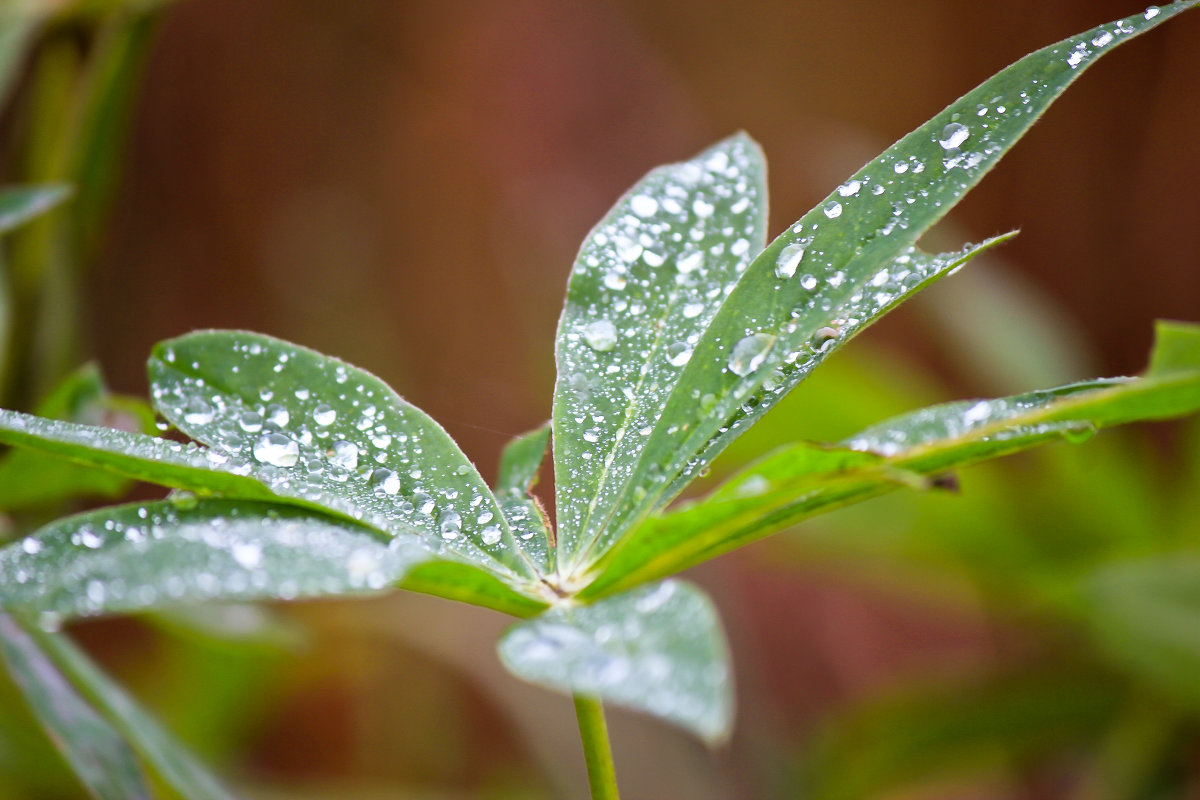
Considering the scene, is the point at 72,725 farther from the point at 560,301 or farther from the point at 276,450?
the point at 560,301

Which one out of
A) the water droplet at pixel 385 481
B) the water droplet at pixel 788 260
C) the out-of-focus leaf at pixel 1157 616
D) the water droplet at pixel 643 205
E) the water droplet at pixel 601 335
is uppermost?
the water droplet at pixel 643 205

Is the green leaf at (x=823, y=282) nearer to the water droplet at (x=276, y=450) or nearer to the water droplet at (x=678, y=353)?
the water droplet at (x=678, y=353)

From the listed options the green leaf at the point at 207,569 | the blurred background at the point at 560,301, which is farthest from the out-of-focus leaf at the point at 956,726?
the green leaf at the point at 207,569

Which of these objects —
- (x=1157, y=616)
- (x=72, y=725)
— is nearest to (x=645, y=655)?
(x=72, y=725)

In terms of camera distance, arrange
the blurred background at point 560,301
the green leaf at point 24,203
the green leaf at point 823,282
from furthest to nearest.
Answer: the blurred background at point 560,301 < the green leaf at point 24,203 < the green leaf at point 823,282

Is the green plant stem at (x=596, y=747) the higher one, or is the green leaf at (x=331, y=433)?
the green leaf at (x=331, y=433)

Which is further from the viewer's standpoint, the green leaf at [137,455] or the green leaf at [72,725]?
the green leaf at [72,725]

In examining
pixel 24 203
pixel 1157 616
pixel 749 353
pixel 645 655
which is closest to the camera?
pixel 645 655

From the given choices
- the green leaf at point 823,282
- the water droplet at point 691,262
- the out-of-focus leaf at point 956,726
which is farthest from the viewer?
the out-of-focus leaf at point 956,726
